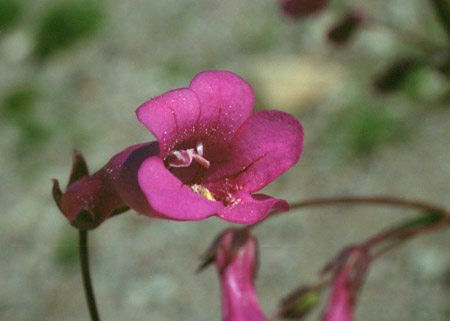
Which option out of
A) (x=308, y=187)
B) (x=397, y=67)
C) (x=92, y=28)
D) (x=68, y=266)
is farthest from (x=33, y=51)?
(x=397, y=67)

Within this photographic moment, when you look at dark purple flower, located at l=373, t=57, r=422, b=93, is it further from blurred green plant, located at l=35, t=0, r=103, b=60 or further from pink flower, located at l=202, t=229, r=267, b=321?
blurred green plant, located at l=35, t=0, r=103, b=60

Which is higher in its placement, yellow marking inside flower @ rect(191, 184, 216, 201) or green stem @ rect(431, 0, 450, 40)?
green stem @ rect(431, 0, 450, 40)

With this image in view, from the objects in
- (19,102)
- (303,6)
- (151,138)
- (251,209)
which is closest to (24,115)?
(19,102)

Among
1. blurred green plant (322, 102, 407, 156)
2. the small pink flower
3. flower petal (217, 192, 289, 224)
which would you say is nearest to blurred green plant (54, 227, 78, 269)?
blurred green plant (322, 102, 407, 156)

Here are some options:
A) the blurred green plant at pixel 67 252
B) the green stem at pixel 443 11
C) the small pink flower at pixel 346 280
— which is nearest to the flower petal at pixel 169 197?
the small pink flower at pixel 346 280

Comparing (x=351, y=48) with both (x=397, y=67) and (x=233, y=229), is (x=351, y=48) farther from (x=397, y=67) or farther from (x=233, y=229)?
(x=233, y=229)

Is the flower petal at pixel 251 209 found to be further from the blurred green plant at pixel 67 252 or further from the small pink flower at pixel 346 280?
the blurred green plant at pixel 67 252

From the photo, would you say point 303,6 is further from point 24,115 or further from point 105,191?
point 24,115
